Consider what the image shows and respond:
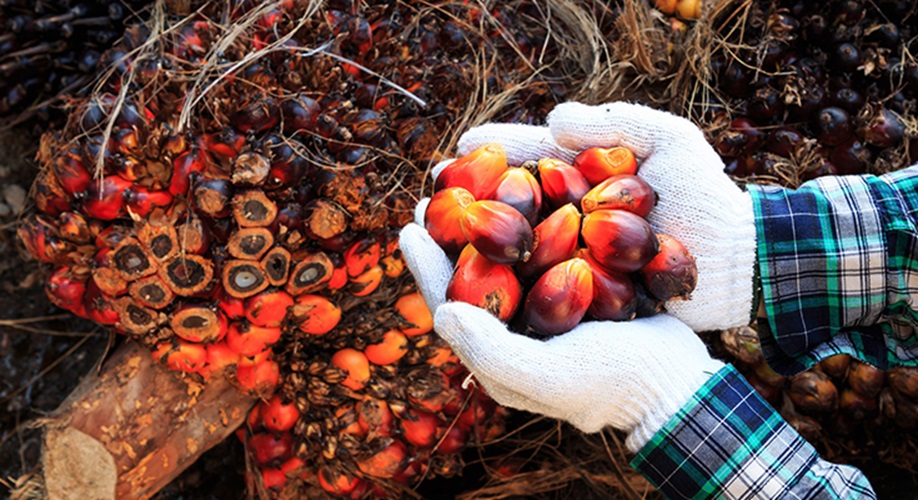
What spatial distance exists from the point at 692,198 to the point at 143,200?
126 cm

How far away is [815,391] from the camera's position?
2039 millimetres

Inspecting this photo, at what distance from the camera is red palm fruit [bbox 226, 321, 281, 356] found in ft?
6.10

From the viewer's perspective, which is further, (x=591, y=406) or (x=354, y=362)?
(x=354, y=362)

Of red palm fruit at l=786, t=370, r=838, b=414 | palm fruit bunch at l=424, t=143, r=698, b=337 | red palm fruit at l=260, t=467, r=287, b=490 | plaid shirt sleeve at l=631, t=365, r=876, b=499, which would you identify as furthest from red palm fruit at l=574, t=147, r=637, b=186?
red palm fruit at l=260, t=467, r=287, b=490

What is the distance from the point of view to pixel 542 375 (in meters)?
1.37

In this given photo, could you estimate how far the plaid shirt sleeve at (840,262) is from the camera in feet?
5.04

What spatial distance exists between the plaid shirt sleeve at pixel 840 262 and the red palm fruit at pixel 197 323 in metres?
1.25

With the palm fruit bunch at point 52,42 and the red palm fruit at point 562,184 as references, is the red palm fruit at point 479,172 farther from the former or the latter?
the palm fruit bunch at point 52,42

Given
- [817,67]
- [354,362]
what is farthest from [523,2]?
[354,362]

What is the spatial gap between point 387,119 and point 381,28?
0.28 meters

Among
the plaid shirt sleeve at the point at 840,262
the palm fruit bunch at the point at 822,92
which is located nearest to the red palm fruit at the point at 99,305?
the plaid shirt sleeve at the point at 840,262

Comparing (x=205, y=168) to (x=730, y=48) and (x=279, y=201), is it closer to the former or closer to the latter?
(x=279, y=201)

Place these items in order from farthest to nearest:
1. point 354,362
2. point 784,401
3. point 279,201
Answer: point 784,401
point 354,362
point 279,201

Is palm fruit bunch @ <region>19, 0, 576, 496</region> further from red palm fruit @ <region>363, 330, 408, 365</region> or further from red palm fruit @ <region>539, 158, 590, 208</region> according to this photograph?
red palm fruit @ <region>539, 158, 590, 208</region>
